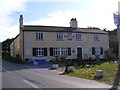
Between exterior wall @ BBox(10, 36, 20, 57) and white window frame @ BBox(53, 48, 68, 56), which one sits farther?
exterior wall @ BBox(10, 36, 20, 57)

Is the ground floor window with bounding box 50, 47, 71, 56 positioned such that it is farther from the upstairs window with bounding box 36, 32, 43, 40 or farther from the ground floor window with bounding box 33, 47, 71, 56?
the upstairs window with bounding box 36, 32, 43, 40

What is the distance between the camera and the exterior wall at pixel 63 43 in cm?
3322

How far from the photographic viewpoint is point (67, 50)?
118 feet

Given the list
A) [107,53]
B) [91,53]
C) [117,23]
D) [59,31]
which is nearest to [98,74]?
[117,23]

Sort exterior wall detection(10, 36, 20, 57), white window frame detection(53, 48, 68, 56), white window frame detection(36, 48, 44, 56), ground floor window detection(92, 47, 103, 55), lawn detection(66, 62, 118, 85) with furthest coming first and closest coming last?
1. exterior wall detection(10, 36, 20, 57)
2. ground floor window detection(92, 47, 103, 55)
3. white window frame detection(53, 48, 68, 56)
4. white window frame detection(36, 48, 44, 56)
5. lawn detection(66, 62, 118, 85)

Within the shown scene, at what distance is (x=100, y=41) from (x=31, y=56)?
15.1m

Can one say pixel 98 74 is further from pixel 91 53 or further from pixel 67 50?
pixel 91 53

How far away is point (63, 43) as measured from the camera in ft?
117

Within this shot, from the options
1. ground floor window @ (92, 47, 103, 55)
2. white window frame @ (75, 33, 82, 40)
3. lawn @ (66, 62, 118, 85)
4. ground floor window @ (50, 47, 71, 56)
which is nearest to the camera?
lawn @ (66, 62, 118, 85)

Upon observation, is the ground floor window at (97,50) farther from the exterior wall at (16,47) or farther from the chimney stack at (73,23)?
the exterior wall at (16,47)

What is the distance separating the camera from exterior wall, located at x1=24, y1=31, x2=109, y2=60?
109 feet

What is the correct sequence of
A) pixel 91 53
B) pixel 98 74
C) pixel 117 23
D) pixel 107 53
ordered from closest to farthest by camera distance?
pixel 98 74 → pixel 117 23 → pixel 107 53 → pixel 91 53

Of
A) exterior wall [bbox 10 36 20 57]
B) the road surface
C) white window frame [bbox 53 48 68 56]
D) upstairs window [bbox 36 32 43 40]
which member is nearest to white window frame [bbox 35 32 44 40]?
upstairs window [bbox 36 32 43 40]

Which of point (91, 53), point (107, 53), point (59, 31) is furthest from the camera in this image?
point (91, 53)
